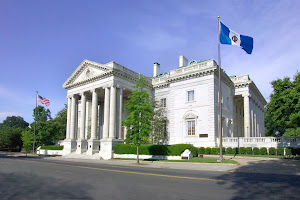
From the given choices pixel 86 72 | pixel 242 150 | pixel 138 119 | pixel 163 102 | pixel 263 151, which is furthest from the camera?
pixel 86 72

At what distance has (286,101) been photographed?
78.7ft

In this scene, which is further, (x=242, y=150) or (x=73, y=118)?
(x=73, y=118)

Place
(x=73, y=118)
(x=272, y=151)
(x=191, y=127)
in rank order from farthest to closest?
1. (x=73, y=118)
2. (x=191, y=127)
3. (x=272, y=151)

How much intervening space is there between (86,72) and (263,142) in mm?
29454

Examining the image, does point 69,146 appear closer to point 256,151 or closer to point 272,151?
point 256,151

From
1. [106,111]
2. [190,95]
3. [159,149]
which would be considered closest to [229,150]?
[159,149]

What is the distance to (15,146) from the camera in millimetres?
71688

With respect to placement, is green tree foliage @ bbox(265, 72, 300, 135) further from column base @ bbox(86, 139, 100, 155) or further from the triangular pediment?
column base @ bbox(86, 139, 100, 155)

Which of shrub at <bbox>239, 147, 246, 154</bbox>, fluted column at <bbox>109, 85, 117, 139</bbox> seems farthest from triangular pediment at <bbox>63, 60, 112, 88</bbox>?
shrub at <bbox>239, 147, 246, 154</bbox>

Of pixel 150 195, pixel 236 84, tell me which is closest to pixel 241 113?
pixel 236 84

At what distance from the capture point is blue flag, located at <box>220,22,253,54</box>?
903 inches

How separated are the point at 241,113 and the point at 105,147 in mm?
28958

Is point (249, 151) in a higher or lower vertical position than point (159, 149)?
lower

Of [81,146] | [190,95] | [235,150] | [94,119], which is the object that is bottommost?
[81,146]
